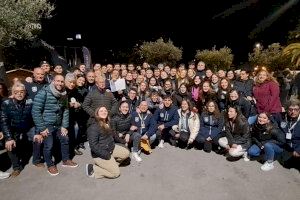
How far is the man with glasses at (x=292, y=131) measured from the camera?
6754 millimetres

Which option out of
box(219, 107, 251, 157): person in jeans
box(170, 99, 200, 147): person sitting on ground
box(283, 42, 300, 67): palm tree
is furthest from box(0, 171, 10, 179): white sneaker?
box(283, 42, 300, 67): palm tree

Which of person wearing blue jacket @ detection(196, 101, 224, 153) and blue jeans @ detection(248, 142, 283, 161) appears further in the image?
person wearing blue jacket @ detection(196, 101, 224, 153)

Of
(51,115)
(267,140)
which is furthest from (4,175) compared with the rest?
(267,140)

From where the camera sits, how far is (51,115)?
634 centimetres

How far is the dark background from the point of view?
63.4ft

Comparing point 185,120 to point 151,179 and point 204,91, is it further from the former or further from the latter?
point 151,179

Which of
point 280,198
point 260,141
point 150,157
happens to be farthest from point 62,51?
point 280,198

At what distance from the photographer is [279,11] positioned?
2230cm

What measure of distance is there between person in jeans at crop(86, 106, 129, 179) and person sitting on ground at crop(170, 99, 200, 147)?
86.1 inches

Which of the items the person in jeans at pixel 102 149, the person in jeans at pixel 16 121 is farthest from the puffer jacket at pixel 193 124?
the person in jeans at pixel 16 121

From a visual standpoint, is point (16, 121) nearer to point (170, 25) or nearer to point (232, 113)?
point (232, 113)

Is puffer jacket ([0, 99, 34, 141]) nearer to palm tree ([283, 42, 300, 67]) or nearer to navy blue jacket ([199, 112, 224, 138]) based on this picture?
navy blue jacket ([199, 112, 224, 138])

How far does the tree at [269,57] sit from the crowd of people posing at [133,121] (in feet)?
43.3

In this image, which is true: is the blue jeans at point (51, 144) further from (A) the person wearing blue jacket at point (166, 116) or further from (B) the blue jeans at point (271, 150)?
(B) the blue jeans at point (271, 150)
